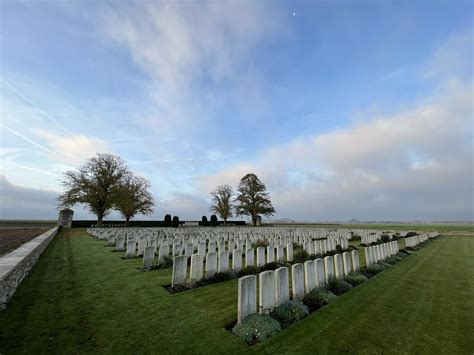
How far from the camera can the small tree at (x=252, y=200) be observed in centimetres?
4822

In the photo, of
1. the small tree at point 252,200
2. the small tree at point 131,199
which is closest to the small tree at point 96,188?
the small tree at point 131,199

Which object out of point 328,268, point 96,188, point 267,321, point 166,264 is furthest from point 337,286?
point 96,188

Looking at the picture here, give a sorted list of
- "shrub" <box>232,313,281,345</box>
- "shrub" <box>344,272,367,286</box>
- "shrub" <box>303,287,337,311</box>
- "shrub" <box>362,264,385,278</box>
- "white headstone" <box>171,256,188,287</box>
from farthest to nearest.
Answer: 1. "shrub" <box>362,264,385,278</box>
2. "shrub" <box>344,272,367,286</box>
3. "white headstone" <box>171,256,188,287</box>
4. "shrub" <box>303,287,337,311</box>
5. "shrub" <box>232,313,281,345</box>

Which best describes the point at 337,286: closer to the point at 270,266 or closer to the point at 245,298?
the point at 270,266

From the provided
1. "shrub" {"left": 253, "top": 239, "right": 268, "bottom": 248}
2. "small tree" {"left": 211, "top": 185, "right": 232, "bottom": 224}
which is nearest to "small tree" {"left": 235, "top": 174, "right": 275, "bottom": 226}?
"small tree" {"left": 211, "top": 185, "right": 232, "bottom": 224}

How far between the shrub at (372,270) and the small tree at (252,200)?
131 ft

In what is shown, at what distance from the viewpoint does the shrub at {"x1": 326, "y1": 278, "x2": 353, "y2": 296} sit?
580cm

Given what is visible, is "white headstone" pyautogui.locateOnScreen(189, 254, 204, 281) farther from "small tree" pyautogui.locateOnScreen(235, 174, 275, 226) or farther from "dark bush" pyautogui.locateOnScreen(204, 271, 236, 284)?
"small tree" pyautogui.locateOnScreen(235, 174, 275, 226)

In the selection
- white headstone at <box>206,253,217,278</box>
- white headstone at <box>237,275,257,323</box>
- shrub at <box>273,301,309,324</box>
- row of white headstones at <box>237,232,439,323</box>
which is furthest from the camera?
white headstone at <box>206,253,217,278</box>

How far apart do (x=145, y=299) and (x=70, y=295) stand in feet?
5.44

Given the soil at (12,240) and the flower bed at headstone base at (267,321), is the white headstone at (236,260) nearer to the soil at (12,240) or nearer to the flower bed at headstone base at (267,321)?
the flower bed at headstone base at (267,321)

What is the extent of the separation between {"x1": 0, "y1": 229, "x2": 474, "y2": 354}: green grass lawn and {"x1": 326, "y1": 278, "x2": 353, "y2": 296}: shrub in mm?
173

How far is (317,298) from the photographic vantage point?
507 centimetres

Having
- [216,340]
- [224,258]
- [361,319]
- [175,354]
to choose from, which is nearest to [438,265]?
[361,319]
